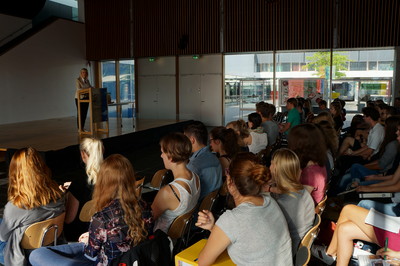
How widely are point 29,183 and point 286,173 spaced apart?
1855 millimetres

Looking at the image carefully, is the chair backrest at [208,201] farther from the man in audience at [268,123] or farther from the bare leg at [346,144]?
the bare leg at [346,144]

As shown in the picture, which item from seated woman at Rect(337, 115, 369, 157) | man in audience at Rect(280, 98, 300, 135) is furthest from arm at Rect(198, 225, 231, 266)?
man in audience at Rect(280, 98, 300, 135)

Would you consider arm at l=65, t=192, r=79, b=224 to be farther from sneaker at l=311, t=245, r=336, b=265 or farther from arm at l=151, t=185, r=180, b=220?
sneaker at l=311, t=245, r=336, b=265

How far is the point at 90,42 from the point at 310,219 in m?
14.6

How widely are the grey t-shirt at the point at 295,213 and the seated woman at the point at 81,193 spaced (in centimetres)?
163

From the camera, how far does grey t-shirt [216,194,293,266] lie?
6.37 feet

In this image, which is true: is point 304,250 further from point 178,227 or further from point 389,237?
point 178,227

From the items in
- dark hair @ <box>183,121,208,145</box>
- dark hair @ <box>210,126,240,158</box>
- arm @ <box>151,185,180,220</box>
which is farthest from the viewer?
dark hair @ <box>210,126,240,158</box>

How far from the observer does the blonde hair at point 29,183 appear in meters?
2.55

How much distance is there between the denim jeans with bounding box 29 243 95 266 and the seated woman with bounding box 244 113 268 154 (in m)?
3.34

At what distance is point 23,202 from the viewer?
2533 mm

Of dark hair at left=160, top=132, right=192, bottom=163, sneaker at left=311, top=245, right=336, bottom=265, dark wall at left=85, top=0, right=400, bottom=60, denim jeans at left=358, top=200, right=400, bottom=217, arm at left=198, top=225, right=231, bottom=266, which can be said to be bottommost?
sneaker at left=311, top=245, right=336, bottom=265

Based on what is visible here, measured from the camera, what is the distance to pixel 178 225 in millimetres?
2709

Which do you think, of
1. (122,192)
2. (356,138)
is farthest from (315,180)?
(356,138)
